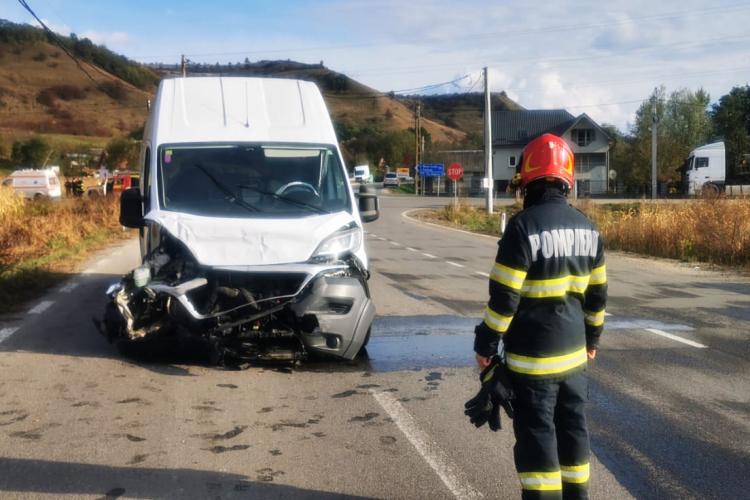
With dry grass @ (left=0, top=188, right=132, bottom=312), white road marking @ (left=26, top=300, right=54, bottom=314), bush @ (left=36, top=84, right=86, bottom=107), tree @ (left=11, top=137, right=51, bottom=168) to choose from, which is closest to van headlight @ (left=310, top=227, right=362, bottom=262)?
white road marking @ (left=26, top=300, right=54, bottom=314)

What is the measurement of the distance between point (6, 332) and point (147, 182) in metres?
2.17

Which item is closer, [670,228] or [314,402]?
[314,402]

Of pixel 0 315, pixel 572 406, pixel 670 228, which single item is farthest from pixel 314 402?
pixel 670 228

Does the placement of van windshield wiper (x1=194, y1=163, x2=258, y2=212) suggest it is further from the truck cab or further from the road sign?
the road sign

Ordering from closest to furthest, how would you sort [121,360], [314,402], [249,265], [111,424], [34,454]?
1. [34,454]
2. [111,424]
3. [314,402]
4. [249,265]
5. [121,360]

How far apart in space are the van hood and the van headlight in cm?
5

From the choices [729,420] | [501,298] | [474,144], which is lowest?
[729,420]

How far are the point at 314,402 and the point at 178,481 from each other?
179 cm

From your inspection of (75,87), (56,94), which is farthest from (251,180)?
(75,87)

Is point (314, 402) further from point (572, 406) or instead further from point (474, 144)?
point (474, 144)

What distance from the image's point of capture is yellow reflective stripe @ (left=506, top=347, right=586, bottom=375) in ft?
12.0

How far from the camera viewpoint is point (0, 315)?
10078mm

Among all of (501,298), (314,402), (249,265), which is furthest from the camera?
(249,265)

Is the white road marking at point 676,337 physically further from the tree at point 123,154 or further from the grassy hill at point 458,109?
the grassy hill at point 458,109
